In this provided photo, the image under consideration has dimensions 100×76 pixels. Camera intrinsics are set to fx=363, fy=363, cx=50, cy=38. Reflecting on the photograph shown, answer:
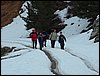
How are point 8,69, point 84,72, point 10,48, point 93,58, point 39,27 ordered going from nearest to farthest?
point 84,72 < point 8,69 < point 93,58 < point 10,48 < point 39,27

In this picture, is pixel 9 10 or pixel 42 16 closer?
pixel 42 16

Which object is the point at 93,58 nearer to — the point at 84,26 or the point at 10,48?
the point at 10,48

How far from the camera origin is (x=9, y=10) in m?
71.2

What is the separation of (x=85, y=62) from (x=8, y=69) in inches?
164

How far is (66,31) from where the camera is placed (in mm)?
48938

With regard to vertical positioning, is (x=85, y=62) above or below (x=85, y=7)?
below

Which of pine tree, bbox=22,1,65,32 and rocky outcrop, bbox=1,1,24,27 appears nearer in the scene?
pine tree, bbox=22,1,65,32

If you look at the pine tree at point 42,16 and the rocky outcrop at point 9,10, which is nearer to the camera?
the pine tree at point 42,16

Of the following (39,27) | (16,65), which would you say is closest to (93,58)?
(16,65)

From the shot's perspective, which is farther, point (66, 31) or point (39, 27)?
point (66, 31)

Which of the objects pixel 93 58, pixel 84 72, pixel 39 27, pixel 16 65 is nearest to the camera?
pixel 84 72

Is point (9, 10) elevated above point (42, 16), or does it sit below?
above

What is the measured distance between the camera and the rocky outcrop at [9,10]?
6875 cm

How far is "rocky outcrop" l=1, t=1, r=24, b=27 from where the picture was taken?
68750 mm
